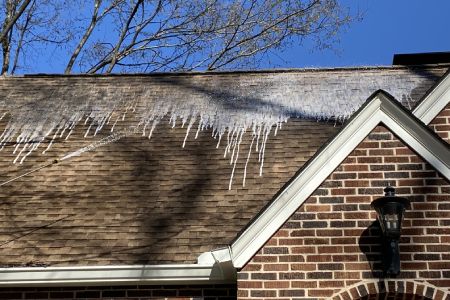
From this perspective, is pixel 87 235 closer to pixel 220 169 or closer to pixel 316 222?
pixel 220 169

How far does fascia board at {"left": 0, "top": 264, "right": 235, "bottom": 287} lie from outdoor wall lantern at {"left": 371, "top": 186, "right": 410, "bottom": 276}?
1616 mm

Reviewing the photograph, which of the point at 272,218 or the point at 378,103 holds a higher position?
the point at 378,103

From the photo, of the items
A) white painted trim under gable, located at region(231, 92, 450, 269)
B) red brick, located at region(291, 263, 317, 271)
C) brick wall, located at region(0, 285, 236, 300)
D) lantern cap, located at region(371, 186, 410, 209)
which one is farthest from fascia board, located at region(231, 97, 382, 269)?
brick wall, located at region(0, 285, 236, 300)

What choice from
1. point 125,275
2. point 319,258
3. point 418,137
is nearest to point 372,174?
point 418,137

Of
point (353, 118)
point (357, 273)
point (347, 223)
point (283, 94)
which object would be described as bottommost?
point (357, 273)

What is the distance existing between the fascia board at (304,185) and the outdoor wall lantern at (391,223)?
641 mm

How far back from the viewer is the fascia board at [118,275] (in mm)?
7113

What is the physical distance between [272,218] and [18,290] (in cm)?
287

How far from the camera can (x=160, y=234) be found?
7750 mm

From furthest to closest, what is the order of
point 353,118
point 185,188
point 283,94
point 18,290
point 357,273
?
1. point 283,94
2. point 185,188
3. point 18,290
4. point 353,118
5. point 357,273

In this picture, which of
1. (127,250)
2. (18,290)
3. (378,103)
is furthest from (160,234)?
(378,103)

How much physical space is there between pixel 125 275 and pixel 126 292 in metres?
0.32

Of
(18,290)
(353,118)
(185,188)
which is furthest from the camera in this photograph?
(185,188)

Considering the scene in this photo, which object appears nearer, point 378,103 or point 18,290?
point 378,103
